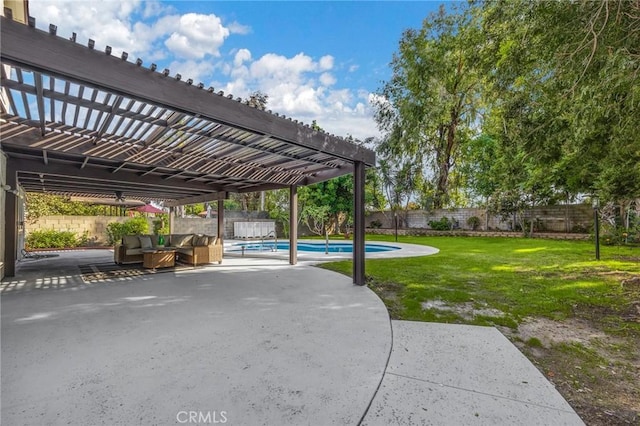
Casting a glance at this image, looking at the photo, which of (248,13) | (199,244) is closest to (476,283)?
(199,244)

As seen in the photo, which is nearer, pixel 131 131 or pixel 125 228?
pixel 131 131

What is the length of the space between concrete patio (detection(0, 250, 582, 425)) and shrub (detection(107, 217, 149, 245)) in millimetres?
10272

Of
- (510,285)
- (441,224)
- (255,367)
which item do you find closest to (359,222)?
(510,285)

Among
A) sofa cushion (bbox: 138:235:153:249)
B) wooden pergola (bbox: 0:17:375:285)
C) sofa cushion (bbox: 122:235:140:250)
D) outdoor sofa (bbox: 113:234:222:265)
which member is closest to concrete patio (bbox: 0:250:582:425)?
wooden pergola (bbox: 0:17:375:285)

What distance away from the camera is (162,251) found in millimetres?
7922

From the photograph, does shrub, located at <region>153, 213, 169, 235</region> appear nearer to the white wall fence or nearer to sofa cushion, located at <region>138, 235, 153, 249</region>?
sofa cushion, located at <region>138, 235, 153, 249</region>

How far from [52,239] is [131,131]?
11555mm

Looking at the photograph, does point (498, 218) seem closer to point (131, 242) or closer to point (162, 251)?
point (162, 251)

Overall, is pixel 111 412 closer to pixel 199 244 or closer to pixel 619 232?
pixel 199 244

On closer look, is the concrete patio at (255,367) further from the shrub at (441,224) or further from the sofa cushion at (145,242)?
the shrub at (441,224)

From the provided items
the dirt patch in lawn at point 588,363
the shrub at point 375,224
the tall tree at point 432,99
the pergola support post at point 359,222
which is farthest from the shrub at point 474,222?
the dirt patch in lawn at point 588,363

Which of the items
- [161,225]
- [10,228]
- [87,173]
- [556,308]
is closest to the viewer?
[556,308]

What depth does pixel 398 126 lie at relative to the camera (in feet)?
67.0

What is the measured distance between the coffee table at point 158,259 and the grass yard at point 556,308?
436 centimetres
